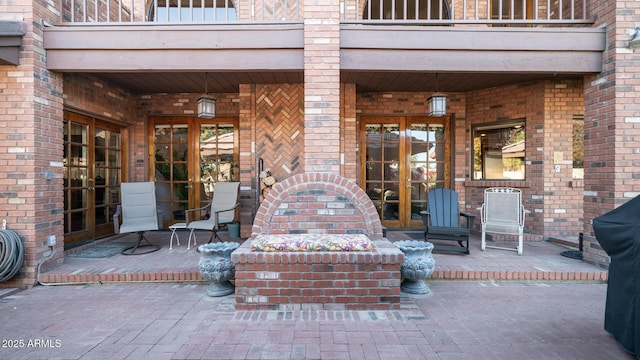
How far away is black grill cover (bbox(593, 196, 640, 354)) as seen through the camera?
202 cm

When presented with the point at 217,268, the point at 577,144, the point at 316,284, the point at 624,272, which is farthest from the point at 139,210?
→ the point at 577,144

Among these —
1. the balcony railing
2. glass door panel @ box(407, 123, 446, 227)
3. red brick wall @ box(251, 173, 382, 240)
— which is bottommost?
red brick wall @ box(251, 173, 382, 240)

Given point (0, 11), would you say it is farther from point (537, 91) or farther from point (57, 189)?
point (537, 91)

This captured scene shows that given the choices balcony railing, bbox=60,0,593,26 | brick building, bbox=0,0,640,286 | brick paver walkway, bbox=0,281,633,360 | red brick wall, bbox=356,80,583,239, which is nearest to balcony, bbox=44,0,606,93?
brick building, bbox=0,0,640,286

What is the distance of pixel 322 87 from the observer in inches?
139

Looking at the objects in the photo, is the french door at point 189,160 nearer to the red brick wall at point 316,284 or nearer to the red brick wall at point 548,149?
the red brick wall at point 548,149

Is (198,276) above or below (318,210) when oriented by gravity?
below

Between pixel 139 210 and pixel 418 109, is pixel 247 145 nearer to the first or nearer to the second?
pixel 139 210

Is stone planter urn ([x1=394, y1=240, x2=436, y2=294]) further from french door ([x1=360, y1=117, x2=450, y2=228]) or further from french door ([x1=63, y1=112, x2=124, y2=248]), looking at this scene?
french door ([x1=63, y1=112, x2=124, y2=248])

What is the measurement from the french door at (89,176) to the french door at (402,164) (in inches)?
185

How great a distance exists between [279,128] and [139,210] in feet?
8.64

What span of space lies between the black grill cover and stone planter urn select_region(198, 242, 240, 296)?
3.22 meters

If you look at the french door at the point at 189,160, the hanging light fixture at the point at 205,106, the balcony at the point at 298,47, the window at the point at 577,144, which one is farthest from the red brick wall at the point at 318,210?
the window at the point at 577,144

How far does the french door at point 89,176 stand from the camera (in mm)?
4473
